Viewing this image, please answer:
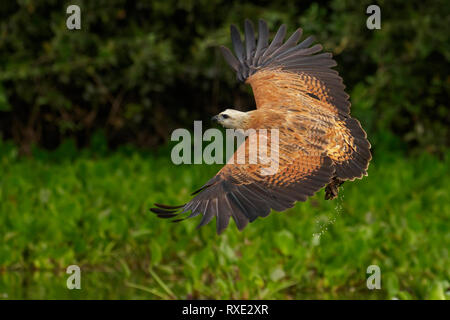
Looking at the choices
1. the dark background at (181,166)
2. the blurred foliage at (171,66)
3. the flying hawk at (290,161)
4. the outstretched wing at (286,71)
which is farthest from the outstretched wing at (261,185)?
the blurred foliage at (171,66)

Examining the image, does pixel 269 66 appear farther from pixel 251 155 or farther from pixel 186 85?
pixel 186 85

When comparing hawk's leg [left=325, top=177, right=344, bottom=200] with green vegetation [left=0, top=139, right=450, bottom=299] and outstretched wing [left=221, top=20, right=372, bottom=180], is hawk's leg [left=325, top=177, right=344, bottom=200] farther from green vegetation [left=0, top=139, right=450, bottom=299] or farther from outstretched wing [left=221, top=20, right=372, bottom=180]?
green vegetation [left=0, top=139, right=450, bottom=299]

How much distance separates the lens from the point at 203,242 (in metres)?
6.53

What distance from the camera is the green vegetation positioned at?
5.56 meters

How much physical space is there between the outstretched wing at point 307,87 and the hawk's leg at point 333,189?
0.07 m

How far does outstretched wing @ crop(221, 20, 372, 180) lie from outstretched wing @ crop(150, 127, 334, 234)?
0.37 feet

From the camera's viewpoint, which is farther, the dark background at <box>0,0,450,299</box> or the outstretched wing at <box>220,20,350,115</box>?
the dark background at <box>0,0,450,299</box>

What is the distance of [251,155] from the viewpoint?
2.76 m

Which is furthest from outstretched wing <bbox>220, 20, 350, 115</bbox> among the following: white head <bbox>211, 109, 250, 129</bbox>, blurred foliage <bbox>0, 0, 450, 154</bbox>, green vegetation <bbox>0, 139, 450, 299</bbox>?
blurred foliage <bbox>0, 0, 450, 154</bbox>

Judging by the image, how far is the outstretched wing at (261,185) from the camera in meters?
2.53

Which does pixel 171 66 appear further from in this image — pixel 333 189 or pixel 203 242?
pixel 333 189

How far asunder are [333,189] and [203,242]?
3.93 m
